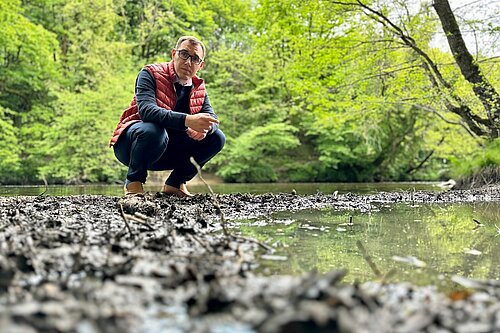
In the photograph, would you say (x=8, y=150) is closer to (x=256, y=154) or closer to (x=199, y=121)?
(x=256, y=154)

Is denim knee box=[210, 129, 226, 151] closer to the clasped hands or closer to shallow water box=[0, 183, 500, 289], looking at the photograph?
the clasped hands

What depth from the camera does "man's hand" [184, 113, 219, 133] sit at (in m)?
3.25

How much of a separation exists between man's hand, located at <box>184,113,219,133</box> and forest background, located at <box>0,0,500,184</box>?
4.35 metres

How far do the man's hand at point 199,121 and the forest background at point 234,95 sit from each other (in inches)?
171

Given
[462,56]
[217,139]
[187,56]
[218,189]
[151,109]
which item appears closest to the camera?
[151,109]

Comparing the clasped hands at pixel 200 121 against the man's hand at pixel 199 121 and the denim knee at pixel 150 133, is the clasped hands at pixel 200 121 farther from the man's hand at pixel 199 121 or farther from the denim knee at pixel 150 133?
the denim knee at pixel 150 133

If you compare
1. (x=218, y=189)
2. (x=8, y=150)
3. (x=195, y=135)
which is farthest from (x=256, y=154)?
(x=195, y=135)

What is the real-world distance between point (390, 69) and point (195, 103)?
4576 millimetres

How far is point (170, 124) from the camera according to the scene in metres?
3.34

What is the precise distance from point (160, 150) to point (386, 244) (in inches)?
83.9

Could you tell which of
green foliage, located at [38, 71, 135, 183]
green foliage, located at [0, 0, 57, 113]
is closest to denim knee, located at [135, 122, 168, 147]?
green foliage, located at [38, 71, 135, 183]

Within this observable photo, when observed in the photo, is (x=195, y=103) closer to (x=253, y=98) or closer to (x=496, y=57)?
(x=496, y=57)

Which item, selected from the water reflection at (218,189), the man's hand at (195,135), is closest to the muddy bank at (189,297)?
the man's hand at (195,135)

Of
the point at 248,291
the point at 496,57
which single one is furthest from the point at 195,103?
the point at 496,57
